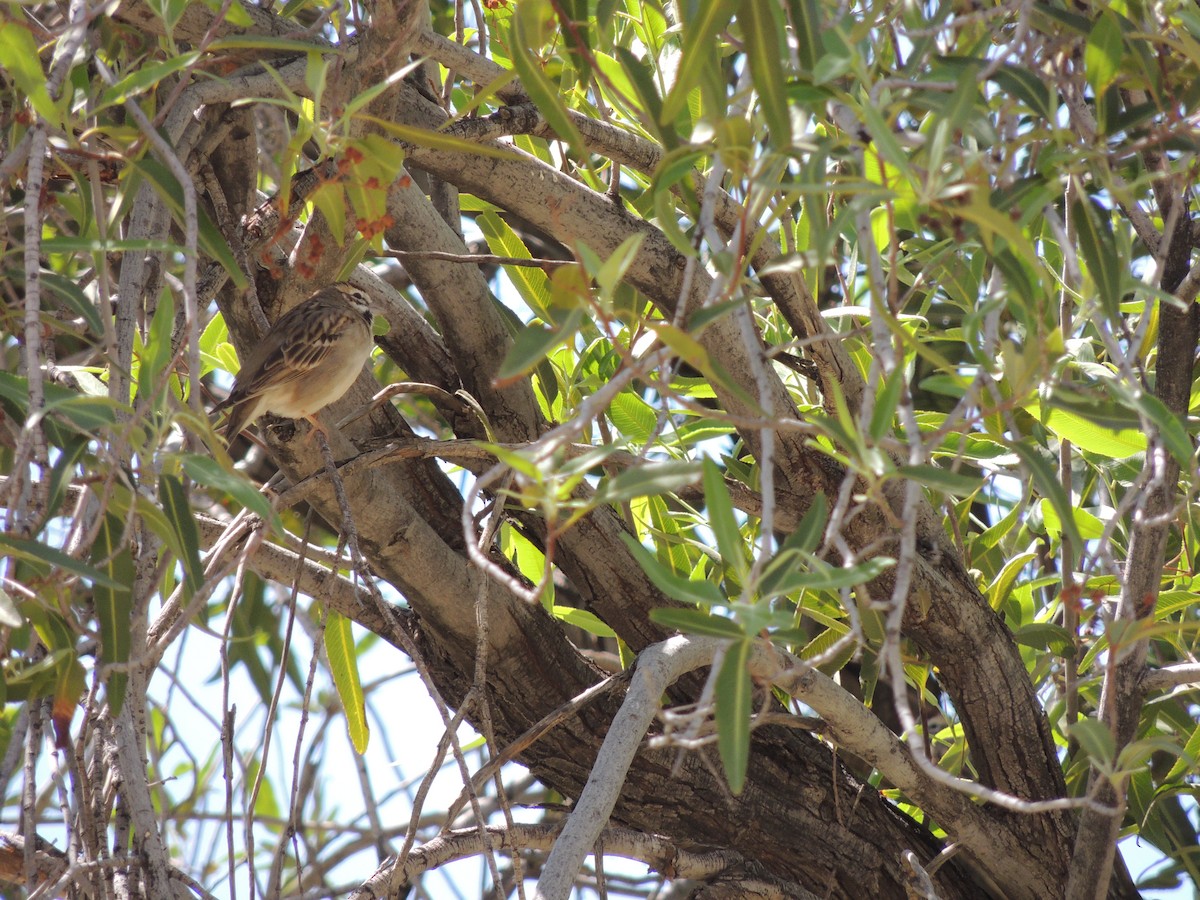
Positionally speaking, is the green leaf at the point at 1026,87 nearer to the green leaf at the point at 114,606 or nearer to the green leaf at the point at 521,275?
the green leaf at the point at 114,606

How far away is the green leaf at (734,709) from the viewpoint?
156cm

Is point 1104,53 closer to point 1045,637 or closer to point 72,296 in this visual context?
point 1045,637

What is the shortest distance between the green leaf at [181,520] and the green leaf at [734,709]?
0.86 m

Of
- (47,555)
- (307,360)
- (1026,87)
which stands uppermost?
(307,360)

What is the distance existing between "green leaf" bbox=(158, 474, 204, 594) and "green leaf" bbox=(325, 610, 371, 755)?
4.22 feet

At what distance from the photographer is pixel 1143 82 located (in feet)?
7.08

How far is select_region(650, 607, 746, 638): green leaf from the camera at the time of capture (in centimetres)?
153

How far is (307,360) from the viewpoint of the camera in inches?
130

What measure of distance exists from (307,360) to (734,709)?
204 centimetres

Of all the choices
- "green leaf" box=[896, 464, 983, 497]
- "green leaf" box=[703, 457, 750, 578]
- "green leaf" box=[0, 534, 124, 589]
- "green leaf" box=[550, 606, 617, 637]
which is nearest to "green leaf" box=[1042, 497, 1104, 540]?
"green leaf" box=[550, 606, 617, 637]

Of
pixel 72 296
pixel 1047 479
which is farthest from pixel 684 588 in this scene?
pixel 72 296

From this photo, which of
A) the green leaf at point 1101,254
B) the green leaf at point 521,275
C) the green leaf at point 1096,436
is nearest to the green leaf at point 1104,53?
the green leaf at point 1101,254

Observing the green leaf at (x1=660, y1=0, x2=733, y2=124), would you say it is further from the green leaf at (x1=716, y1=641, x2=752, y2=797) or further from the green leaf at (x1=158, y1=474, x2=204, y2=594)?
the green leaf at (x1=158, y1=474, x2=204, y2=594)

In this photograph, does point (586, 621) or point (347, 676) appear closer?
point (347, 676)
